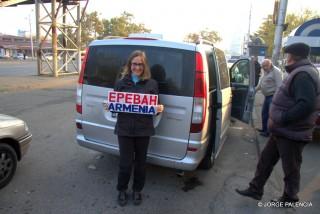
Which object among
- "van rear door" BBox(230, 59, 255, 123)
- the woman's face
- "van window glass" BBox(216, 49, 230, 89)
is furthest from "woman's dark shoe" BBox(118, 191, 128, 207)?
"van rear door" BBox(230, 59, 255, 123)

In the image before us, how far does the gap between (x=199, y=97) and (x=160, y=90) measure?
462 mm

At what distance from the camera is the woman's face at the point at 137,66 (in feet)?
10.9

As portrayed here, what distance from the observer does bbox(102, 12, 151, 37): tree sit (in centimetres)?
4781

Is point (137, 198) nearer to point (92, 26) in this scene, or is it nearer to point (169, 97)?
point (169, 97)

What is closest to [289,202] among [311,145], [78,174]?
[78,174]

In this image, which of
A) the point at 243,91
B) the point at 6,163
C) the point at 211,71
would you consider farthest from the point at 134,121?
the point at 243,91

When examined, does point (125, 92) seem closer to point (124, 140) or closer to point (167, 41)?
point (124, 140)

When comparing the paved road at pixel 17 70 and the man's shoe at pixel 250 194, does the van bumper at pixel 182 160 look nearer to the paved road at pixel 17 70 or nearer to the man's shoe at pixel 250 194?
the man's shoe at pixel 250 194

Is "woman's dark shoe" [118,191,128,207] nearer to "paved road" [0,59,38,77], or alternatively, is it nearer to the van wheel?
the van wheel

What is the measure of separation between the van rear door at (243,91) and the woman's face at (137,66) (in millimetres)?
3288

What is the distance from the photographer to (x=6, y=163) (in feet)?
12.5

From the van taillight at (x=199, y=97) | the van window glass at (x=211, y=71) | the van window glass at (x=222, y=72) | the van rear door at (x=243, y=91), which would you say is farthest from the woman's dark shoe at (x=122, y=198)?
the van rear door at (x=243, y=91)

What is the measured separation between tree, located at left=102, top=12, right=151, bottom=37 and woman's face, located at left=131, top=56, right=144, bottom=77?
146ft

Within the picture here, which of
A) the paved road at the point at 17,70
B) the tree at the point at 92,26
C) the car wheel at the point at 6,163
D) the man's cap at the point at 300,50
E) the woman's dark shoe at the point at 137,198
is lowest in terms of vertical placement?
the woman's dark shoe at the point at 137,198
